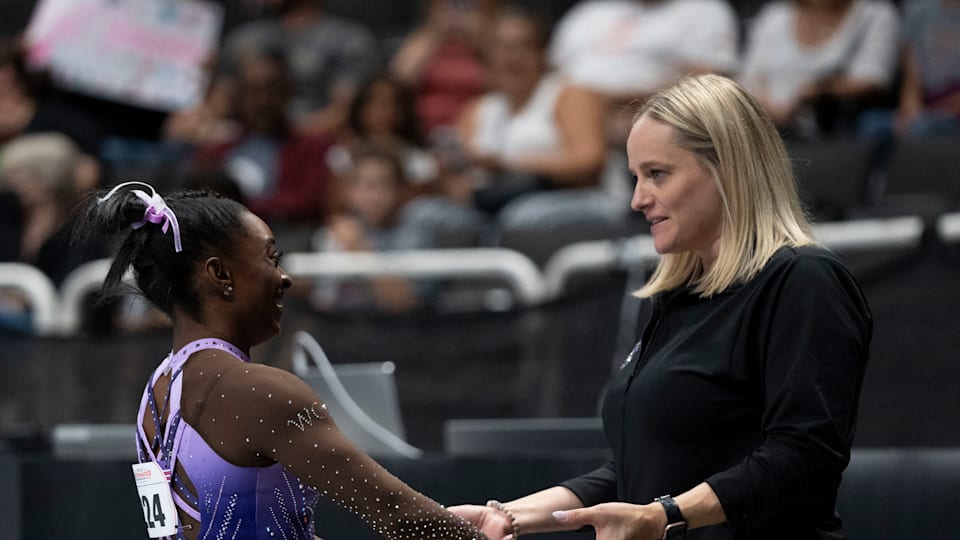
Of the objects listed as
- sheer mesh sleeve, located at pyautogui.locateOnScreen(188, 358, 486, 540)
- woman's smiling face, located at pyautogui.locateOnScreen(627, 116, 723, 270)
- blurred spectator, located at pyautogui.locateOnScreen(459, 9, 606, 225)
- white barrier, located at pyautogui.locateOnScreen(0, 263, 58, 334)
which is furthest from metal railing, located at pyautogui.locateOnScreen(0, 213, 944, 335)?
sheer mesh sleeve, located at pyautogui.locateOnScreen(188, 358, 486, 540)

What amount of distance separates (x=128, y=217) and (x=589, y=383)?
9.50 feet

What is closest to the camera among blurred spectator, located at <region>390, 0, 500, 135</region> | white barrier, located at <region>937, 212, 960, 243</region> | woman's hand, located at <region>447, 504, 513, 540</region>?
woman's hand, located at <region>447, 504, 513, 540</region>

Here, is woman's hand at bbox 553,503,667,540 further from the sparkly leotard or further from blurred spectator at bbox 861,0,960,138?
blurred spectator at bbox 861,0,960,138

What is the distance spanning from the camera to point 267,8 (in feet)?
32.1

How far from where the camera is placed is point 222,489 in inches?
104

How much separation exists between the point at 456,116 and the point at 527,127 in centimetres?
86

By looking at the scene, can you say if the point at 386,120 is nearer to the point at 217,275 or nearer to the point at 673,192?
the point at 673,192

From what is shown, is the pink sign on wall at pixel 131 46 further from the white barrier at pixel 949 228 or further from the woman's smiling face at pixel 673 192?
the woman's smiling face at pixel 673 192

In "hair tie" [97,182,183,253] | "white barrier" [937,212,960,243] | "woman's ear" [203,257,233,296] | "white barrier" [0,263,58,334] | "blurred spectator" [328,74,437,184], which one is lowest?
"white barrier" [0,263,58,334]

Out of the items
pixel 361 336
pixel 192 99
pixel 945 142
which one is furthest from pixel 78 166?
pixel 945 142

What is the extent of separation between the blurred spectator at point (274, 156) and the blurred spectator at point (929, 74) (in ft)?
9.64

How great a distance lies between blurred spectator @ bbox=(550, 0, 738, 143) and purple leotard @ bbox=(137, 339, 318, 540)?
4.99 m

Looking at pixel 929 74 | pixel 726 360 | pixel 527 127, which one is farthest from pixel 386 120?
pixel 726 360

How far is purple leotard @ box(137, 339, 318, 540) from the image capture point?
8.71ft
